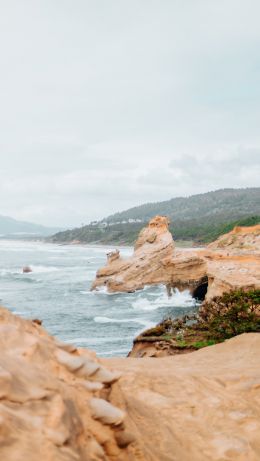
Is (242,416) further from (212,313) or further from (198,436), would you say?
(212,313)

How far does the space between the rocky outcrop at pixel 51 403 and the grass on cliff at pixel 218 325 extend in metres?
10.0

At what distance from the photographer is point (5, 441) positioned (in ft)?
10.6

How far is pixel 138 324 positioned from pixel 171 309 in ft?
18.5


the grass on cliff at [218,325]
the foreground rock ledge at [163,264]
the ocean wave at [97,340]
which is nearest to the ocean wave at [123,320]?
the ocean wave at [97,340]

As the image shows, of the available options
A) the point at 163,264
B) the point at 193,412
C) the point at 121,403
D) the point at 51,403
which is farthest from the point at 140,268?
the point at 51,403

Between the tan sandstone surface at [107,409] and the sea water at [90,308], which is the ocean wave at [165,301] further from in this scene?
the tan sandstone surface at [107,409]

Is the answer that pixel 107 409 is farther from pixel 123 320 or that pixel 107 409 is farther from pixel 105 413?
pixel 123 320

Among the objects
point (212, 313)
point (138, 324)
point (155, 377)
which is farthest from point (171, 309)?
point (155, 377)

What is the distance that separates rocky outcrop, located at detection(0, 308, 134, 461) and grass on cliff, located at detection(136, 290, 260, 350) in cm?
1005

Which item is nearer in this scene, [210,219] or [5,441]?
[5,441]

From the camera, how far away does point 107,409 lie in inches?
176

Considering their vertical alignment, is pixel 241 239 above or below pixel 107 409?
above

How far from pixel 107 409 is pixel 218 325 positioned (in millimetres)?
11094

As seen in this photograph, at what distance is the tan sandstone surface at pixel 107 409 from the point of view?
363 cm
